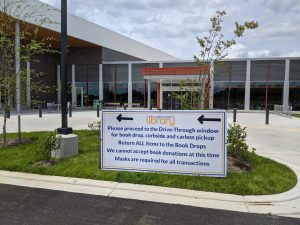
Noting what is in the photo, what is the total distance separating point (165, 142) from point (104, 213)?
2.19 meters

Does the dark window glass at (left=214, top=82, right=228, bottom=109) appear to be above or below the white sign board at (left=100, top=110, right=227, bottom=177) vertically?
above

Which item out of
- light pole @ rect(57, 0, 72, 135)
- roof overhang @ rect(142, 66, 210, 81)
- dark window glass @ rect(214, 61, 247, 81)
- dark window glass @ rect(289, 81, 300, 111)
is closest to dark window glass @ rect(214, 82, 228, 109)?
dark window glass @ rect(214, 61, 247, 81)

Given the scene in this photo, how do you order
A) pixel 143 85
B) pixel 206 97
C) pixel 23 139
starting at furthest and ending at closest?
pixel 143 85 → pixel 23 139 → pixel 206 97

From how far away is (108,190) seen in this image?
5.48 meters

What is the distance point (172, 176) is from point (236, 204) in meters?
1.53

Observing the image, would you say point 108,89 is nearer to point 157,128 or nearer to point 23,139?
point 23,139

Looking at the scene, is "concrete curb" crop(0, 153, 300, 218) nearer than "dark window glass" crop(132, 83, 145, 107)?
Yes

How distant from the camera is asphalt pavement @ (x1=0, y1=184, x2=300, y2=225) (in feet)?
13.8

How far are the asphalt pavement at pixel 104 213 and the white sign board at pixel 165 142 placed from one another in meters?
1.40

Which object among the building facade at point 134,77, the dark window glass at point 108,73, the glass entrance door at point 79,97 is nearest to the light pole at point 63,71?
the building facade at point 134,77

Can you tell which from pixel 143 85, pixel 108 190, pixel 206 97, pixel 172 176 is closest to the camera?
pixel 108 190

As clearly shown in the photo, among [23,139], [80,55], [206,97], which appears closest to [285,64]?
[80,55]

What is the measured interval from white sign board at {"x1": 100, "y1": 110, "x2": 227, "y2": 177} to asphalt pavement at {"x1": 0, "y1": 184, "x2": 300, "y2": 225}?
140cm

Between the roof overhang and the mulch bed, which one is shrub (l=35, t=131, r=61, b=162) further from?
the roof overhang
